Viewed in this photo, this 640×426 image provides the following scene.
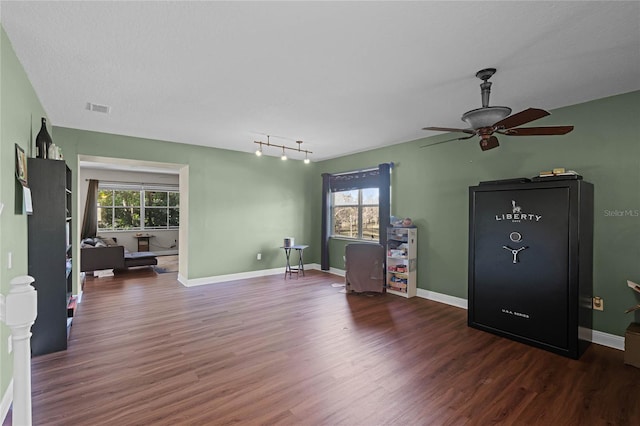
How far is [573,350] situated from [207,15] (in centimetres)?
410

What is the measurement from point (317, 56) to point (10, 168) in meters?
2.41

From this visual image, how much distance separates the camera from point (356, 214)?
6422 mm

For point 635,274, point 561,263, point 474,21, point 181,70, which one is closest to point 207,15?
point 181,70

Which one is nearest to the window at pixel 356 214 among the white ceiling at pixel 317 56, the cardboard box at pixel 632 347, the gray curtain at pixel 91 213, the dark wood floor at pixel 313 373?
the dark wood floor at pixel 313 373

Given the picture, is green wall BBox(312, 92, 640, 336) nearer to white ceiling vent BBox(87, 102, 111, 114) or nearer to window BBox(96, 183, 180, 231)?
white ceiling vent BBox(87, 102, 111, 114)

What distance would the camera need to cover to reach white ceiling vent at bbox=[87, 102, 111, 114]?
3.53m

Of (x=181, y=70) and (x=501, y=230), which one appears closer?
(x=181, y=70)

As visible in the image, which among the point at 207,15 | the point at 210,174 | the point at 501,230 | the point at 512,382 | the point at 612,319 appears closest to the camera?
the point at 207,15

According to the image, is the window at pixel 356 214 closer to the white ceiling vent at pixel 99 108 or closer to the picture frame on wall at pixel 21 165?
the white ceiling vent at pixel 99 108

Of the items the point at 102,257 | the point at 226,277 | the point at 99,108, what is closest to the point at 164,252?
the point at 102,257

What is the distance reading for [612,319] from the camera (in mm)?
3203

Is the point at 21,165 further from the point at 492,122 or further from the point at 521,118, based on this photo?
the point at 521,118

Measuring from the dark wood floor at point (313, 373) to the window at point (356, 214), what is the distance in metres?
2.16

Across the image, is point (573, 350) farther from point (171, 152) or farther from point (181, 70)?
point (171, 152)
